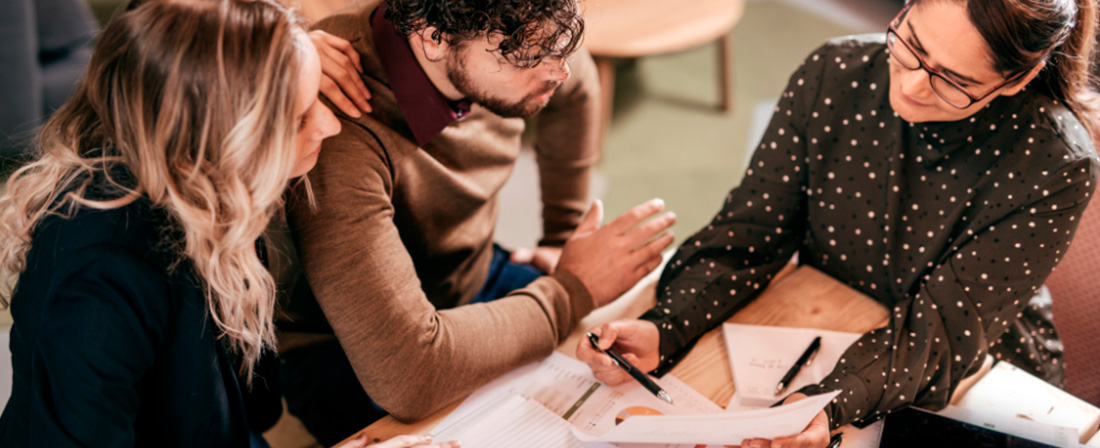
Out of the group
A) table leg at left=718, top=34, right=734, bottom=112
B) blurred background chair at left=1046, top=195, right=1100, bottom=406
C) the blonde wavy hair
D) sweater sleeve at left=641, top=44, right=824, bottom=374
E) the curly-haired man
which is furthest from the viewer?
table leg at left=718, top=34, right=734, bottom=112

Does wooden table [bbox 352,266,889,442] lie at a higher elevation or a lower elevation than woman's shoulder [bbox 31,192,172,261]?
lower

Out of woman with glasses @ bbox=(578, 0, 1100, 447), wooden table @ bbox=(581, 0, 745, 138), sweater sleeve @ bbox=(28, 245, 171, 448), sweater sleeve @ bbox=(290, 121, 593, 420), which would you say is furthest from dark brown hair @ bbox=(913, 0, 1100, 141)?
wooden table @ bbox=(581, 0, 745, 138)

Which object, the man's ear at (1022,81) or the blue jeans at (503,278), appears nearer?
the man's ear at (1022,81)

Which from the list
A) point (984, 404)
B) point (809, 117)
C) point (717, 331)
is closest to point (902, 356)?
point (984, 404)

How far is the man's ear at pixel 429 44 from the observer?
1.08 meters

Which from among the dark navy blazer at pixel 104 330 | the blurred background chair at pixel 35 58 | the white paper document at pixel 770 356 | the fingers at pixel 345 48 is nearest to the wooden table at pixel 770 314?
the white paper document at pixel 770 356

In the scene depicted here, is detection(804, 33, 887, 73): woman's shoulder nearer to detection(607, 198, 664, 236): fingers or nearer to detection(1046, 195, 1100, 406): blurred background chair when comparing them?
detection(607, 198, 664, 236): fingers

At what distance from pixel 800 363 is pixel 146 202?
94 centimetres

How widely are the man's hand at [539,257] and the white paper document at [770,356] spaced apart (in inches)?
23.2

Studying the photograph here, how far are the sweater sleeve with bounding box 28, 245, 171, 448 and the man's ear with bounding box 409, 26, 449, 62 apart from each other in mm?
Result: 487

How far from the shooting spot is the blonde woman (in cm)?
81

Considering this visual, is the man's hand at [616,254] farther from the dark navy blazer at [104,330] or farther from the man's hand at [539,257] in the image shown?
the dark navy blazer at [104,330]

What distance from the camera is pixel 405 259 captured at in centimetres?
107

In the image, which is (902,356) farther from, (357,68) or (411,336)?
(357,68)
